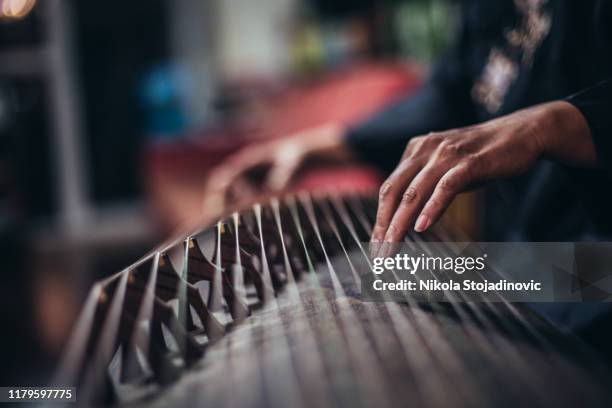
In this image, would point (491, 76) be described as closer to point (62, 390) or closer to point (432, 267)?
point (432, 267)

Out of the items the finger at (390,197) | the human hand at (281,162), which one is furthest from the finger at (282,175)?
the finger at (390,197)

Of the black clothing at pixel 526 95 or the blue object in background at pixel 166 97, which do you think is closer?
the black clothing at pixel 526 95

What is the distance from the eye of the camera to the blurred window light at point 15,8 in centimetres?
343

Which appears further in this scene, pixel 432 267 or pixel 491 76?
pixel 491 76

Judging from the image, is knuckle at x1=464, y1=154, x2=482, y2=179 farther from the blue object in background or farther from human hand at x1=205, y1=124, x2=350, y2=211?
the blue object in background

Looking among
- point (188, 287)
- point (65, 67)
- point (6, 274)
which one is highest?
point (65, 67)

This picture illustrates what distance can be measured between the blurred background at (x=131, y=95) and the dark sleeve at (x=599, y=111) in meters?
1.69

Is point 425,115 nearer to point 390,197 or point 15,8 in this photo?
point 390,197

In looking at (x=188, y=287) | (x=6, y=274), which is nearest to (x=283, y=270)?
(x=188, y=287)

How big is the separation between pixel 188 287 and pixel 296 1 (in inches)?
179

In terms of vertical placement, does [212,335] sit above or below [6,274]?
above

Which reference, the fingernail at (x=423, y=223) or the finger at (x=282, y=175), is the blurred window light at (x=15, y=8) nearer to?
the finger at (x=282, y=175)

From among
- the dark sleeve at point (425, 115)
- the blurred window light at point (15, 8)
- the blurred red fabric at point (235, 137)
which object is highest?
the blurred window light at point (15, 8)

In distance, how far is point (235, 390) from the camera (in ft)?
1.28
